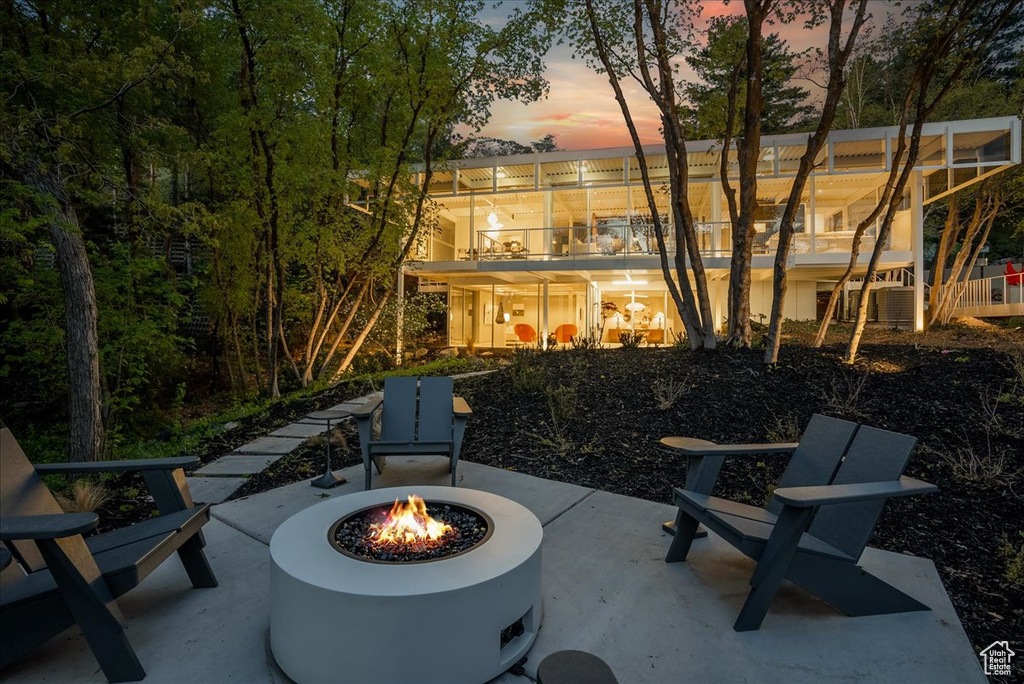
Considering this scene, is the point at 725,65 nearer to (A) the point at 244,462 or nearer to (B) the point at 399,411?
(B) the point at 399,411

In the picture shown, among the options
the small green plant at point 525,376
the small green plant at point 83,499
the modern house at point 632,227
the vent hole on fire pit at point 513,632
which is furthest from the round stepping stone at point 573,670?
the modern house at point 632,227

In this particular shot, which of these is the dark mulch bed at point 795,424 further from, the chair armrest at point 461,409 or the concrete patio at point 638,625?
the chair armrest at point 461,409

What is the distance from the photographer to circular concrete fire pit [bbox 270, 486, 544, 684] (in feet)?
5.62

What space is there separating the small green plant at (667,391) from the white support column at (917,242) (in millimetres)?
10281

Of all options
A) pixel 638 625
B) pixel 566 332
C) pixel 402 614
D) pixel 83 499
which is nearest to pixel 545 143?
pixel 566 332

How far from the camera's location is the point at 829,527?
7.68 feet

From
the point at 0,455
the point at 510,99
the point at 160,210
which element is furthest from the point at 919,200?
the point at 0,455

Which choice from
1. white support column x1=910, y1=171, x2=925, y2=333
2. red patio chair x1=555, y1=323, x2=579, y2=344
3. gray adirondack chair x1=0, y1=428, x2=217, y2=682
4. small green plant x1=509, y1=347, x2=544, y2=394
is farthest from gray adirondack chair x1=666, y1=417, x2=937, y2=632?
white support column x1=910, y1=171, x2=925, y2=333

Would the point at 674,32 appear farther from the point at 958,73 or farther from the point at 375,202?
the point at 375,202

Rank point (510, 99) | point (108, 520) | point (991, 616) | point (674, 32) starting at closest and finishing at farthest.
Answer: point (991, 616) < point (108, 520) < point (674, 32) < point (510, 99)

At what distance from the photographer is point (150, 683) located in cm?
183

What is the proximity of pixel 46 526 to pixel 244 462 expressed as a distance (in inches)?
129

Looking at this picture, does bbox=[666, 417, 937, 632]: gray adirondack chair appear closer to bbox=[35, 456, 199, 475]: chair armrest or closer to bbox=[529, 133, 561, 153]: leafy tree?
bbox=[35, 456, 199, 475]: chair armrest

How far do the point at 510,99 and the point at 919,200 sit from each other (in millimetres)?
11014
